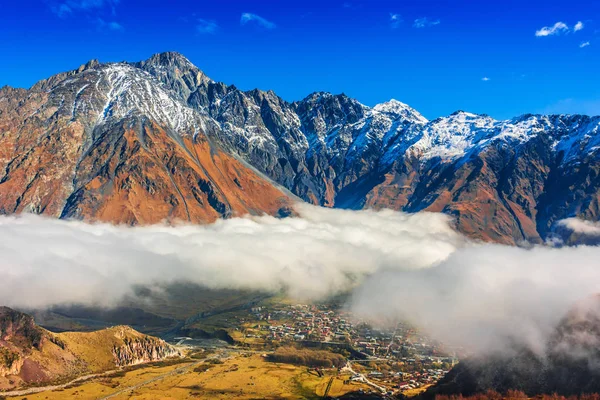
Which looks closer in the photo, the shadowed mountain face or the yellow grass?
the shadowed mountain face

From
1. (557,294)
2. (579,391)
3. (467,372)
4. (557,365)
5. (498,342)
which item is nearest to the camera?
(579,391)

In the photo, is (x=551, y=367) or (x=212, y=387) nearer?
(x=551, y=367)

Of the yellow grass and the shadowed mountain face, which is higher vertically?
the shadowed mountain face

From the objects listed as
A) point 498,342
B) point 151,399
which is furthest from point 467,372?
point 151,399

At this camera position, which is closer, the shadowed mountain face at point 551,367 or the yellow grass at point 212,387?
the shadowed mountain face at point 551,367

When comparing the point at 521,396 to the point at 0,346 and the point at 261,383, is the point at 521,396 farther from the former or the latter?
the point at 0,346

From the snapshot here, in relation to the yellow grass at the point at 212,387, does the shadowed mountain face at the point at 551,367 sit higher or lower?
higher

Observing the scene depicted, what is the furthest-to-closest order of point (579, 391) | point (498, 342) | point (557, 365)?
point (498, 342)
point (557, 365)
point (579, 391)

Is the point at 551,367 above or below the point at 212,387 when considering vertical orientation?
above
